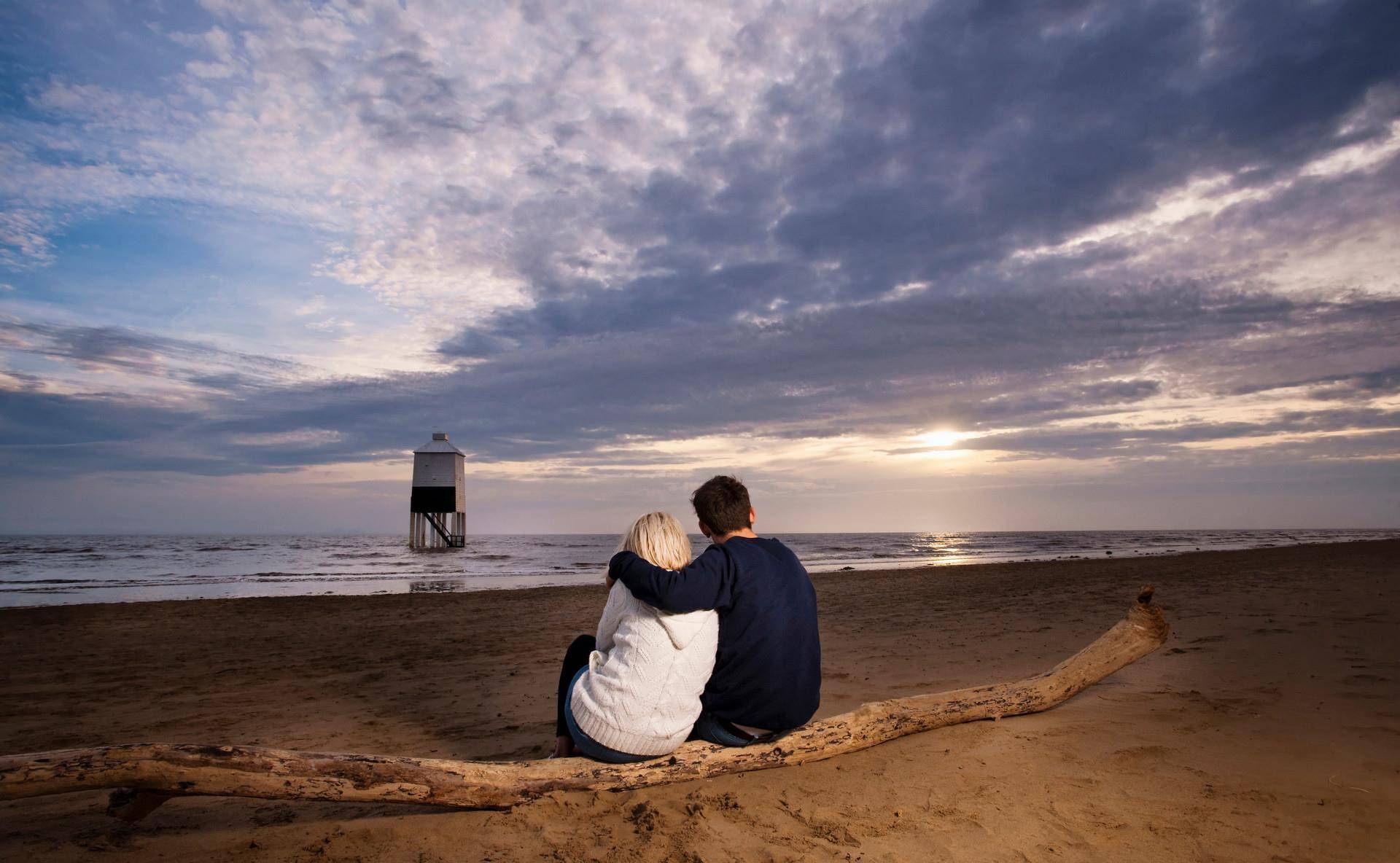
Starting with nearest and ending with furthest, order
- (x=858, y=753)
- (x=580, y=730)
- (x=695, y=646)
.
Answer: (x=695, y=646) → (x=580, y=730) → (x=858, y=753)

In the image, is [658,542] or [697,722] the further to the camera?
[697,722]

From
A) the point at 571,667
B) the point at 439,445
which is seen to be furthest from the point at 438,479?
the point at 571,667

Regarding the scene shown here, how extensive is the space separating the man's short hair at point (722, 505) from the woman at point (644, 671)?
148 millimetres

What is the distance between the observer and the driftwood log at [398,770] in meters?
2.70

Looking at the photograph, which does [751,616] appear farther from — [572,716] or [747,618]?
[572,716]

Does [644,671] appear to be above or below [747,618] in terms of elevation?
below

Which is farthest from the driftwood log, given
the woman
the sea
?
the sea

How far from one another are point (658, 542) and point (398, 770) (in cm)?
147

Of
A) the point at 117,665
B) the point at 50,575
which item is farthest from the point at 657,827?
the point at 50,575

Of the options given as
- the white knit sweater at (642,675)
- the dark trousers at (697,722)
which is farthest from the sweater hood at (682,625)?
the dark trousers at (697,722)

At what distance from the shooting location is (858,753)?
3.92 m

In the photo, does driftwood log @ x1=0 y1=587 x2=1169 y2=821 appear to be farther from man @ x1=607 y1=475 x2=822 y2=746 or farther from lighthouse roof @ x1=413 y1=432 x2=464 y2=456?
lighthouse roof @ x1=413 y1=432 x2=464 y2=456

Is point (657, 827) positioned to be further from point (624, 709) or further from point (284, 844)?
point (284, 844)

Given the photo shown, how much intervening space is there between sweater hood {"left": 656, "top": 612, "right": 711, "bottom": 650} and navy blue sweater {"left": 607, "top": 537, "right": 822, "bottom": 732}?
0.07 m
